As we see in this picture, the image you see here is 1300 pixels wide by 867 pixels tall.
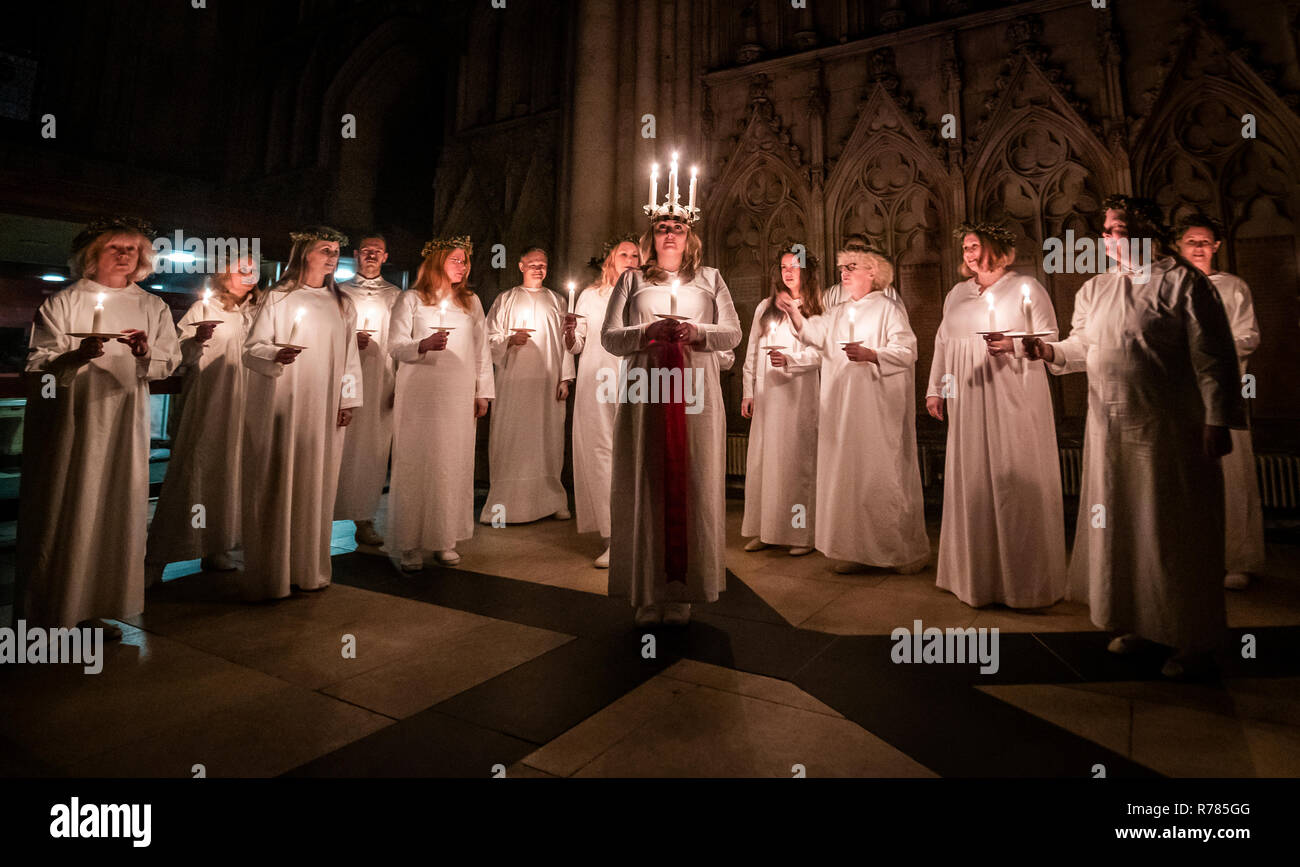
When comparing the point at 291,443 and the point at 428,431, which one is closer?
the point at 291,443

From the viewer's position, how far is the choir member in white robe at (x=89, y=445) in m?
2.77

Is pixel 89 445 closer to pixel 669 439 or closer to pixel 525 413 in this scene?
pixel 669 439

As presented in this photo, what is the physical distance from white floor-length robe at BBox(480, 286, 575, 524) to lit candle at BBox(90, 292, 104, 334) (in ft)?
10.3

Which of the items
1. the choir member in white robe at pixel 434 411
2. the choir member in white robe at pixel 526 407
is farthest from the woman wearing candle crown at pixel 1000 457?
the choir member in white robe at pixel 526 407

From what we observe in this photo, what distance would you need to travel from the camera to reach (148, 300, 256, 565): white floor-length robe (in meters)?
4.03

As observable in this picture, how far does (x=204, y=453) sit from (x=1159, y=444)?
539 centimetres

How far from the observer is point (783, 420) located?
16.1ft

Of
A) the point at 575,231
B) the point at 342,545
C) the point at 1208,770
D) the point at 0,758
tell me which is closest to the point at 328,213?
the point at 575,231

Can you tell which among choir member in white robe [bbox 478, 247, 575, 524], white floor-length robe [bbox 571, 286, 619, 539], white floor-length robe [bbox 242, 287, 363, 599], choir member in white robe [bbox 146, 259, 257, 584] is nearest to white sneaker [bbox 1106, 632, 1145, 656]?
white floor-length robe [bbox 571, 286, 619, 539]

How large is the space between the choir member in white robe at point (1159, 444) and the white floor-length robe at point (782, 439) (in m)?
2.14

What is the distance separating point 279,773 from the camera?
175cm

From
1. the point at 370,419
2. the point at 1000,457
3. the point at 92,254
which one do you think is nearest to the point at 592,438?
the point at 370,419
